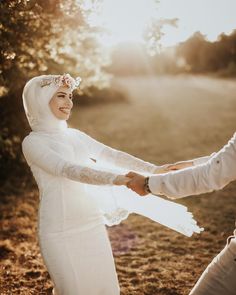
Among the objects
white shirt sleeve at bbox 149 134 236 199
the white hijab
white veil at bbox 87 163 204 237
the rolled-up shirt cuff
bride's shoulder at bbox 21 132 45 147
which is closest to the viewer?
white shirt sleeve at bbox 149 134 236 199

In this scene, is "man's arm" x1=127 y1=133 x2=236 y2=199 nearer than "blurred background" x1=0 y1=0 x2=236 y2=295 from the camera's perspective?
Yes

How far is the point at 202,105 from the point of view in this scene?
1298 inches

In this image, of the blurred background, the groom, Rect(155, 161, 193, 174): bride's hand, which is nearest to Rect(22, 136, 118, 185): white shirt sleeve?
the groom

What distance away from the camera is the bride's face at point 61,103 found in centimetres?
432

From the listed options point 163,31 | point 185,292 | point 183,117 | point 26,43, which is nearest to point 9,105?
point 26,43

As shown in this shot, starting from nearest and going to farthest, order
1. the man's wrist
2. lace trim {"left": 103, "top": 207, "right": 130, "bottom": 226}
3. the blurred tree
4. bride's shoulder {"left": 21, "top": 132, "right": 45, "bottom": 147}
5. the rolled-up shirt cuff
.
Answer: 1. the rolled-up shirt cuff
2. the man's wrist
3. bride's shoulder {"left": 21, "top": 132, "right": 45, "bottom": 147}
4. lace trim {"left": 103, "top": 207, "right": 130, "bottom": 226}
5. the blurred tree

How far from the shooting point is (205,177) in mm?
3461

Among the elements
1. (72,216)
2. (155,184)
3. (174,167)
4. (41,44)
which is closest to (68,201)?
(72,216)

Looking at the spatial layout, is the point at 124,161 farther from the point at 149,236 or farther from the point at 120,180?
the point at 149,236

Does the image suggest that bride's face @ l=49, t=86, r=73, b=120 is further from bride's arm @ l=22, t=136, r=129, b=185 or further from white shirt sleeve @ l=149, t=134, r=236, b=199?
white shirt sleeve @ l=149, t=134, r=236, b=199

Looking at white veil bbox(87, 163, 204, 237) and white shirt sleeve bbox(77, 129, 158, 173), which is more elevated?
white shirt sleeve bbox(77, 129, 158, 173)

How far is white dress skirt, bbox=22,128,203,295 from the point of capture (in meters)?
3.98

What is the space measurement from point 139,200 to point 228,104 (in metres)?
29.2

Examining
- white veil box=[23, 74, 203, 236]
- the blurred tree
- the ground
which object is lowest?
the ground
